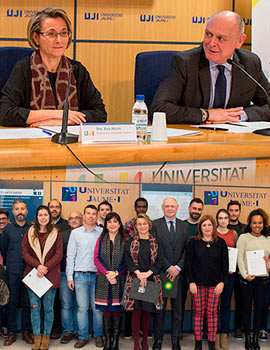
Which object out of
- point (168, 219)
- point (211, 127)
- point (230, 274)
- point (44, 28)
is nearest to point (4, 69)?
point (44, 28)

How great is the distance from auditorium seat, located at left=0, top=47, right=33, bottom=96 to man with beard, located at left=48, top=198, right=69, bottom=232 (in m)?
1.31

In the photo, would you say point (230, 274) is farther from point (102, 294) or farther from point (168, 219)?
point (102, 294)

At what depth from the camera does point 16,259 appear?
196 centimetres

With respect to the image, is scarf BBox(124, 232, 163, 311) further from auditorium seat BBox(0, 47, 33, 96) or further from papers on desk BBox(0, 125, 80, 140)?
auditorium seat BBox(0, 47, 33, 96)

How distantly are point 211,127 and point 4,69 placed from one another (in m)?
1.30

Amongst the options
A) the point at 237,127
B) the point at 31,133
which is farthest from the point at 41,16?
the point at 237,127

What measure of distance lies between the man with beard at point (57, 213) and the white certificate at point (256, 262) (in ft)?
2.52

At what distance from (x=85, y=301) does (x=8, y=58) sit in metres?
1.58

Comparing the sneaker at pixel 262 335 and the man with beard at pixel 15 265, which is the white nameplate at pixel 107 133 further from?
the sneaker at pixel 262 335

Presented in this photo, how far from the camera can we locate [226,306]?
2.11m

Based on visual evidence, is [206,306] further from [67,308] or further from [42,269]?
[42,269]

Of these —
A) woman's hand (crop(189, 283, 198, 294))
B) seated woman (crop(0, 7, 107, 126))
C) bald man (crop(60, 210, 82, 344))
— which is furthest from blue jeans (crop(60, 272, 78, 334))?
seated woman (crop(0, 7, 107, 126))

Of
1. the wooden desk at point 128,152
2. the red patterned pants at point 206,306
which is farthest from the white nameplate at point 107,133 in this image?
the red patterned pants at point 206,306

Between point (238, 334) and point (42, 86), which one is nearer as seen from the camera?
point (238, 334)
